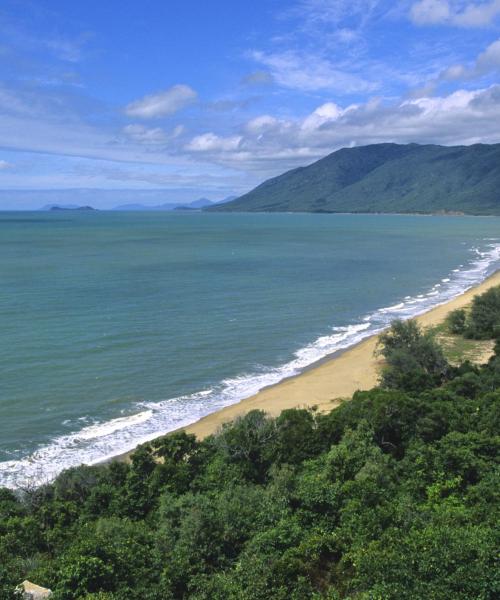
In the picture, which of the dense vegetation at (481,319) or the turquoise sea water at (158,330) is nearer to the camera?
the turquoise sea water at (158,330)

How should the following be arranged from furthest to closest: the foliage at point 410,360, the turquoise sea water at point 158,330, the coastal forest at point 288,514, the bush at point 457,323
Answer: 1. the bush at point 457,323
2. the foliage at point 410,360
3. the turquoise sea water at point 158,330
4. the coastal forest at point 288,514

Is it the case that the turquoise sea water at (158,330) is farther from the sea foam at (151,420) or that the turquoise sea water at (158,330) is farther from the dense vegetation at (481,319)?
the dense vegetation at (481,319)

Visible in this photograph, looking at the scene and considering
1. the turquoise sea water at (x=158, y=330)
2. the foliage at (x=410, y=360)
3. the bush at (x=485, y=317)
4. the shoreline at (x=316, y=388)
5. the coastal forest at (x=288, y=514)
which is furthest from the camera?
the bush at (x=485, y=317)

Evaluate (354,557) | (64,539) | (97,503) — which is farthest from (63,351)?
(354,557)

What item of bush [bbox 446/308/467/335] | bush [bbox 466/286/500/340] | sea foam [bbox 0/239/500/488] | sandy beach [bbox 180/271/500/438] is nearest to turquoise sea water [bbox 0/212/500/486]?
sea foam [bbox 0/239/500/488]

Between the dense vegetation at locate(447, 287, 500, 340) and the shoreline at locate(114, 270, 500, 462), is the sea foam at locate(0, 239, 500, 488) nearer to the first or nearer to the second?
the shoreline at locate(114, 270, 500, 462)

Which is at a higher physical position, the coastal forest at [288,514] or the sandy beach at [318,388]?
the coastal forest at [288,514]

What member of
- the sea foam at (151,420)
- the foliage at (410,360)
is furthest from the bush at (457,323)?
the foliage at (410,360)

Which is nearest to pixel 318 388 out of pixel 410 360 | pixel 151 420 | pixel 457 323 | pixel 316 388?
pixel 316 388

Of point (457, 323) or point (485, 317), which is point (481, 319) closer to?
point (485, 317)
